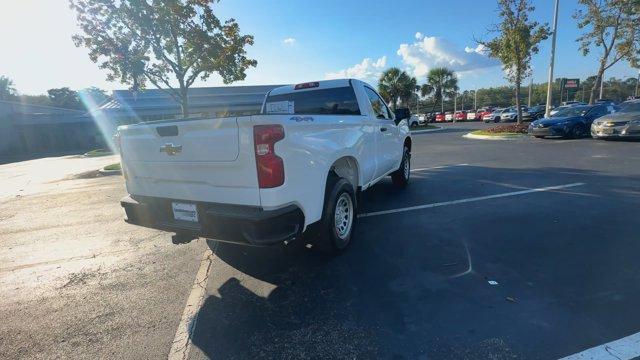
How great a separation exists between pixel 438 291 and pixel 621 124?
48.8 feet

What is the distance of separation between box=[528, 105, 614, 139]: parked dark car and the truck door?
12771mm

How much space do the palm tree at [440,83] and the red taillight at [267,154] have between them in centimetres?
4472

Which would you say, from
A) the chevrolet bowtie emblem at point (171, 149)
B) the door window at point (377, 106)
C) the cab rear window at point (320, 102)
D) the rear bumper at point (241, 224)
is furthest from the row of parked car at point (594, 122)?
the chevrolet bowtie emblem at point (171, 149)

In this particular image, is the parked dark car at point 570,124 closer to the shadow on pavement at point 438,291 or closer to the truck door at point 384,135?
the shadow on pavement at point 438,291

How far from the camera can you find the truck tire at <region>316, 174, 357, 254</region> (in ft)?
12.6

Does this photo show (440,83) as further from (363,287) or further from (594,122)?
(363,287)

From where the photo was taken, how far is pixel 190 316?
3.13 m

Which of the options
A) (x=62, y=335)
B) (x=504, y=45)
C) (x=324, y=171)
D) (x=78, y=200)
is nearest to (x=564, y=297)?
(x=324, y=171)

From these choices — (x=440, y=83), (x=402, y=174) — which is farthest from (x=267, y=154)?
(x=440, y=83)

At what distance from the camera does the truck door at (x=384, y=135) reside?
18.7ft

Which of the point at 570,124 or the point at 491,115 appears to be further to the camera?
the point at 491,115

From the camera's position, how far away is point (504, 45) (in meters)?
19.2

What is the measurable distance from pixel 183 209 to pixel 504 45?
20714 millimetres

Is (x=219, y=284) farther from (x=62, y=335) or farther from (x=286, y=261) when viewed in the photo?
(x=62, y=335)
